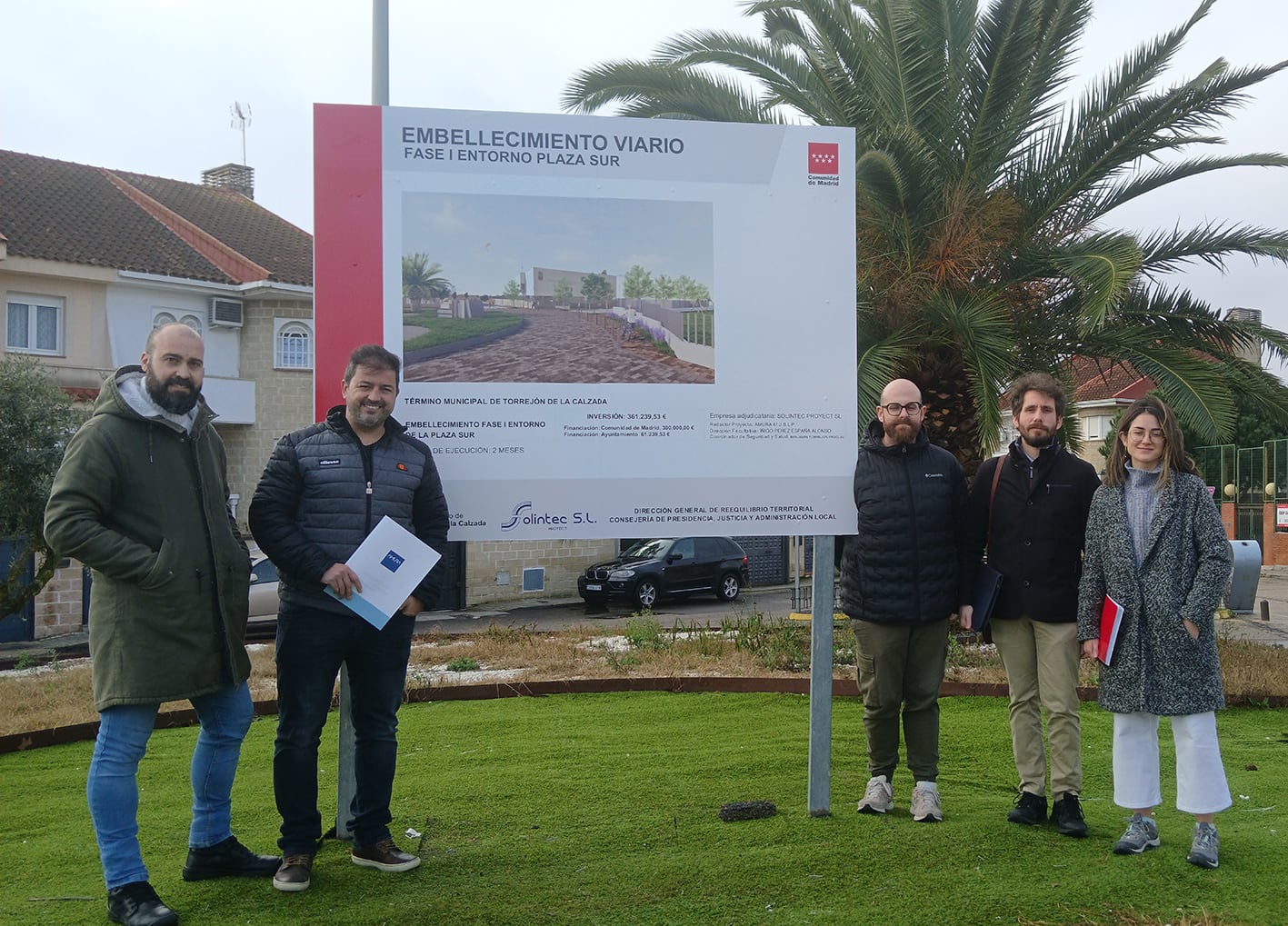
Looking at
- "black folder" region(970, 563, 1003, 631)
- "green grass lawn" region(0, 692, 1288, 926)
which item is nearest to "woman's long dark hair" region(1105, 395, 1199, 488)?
"black folder" region(970, 563, 1003, 631)

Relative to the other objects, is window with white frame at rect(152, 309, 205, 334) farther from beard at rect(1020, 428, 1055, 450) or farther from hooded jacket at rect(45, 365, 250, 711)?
beard at rect(1020, 428, 1055, 450)

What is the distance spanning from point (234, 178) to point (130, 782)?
30544 millimetres

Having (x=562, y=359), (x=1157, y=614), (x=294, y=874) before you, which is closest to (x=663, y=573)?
(x=562, y=359)

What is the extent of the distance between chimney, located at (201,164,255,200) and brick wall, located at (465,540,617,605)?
1429 centimetres

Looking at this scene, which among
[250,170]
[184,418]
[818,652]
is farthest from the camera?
[250,170]

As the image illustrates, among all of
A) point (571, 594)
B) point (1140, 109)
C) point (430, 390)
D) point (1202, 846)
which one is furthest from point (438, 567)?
point (571, 594)

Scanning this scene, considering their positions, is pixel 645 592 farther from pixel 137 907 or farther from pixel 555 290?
pixel 137 907

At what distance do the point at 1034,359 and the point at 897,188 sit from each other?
244 cm

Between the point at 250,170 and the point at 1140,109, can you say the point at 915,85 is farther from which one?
the point at 250,170

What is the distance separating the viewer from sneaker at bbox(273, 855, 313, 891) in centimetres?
394

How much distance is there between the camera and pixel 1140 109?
10805 millimetres

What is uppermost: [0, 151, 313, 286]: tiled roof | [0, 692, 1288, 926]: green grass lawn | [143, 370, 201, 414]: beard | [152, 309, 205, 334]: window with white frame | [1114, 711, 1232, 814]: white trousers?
[0, 151, 313, 286]: tiled roof

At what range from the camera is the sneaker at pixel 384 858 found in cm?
418

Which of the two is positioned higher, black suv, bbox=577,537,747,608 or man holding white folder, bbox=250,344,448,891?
man holding white folder, bbox=250,344,448,891
